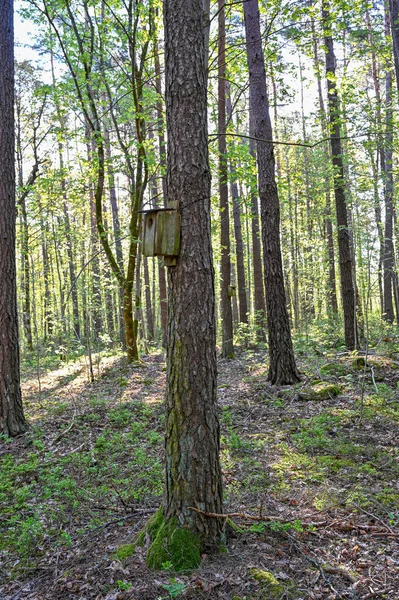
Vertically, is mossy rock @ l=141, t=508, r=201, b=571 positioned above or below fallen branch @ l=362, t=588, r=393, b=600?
above

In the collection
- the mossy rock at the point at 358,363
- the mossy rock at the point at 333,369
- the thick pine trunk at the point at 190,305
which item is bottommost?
the mossy rock at the point at 333,369

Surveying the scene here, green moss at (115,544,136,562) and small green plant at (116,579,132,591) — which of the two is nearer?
small green plant at (116,579,132,591)

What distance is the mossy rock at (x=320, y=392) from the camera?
7.05 metres

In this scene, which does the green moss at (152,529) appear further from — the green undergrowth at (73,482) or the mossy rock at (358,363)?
the mossy rock at (358,363)

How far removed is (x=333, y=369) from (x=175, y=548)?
6058 millimetres

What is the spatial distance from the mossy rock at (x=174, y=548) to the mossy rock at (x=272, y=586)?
16.5 inches

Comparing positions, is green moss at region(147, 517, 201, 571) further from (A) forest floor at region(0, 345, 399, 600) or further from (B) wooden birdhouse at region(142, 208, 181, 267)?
(B) wooden birdhouse at region(142, 208, 181, 267)

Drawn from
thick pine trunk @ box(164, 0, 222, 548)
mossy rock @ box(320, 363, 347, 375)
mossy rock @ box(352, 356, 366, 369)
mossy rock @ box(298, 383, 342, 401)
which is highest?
thick pine trunk @ box(164, 0, 222, 548)

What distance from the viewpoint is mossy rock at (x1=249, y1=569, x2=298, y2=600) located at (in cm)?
270

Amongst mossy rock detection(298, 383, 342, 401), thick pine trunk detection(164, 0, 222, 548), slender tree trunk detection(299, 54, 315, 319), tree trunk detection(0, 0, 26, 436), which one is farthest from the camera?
slender tree trunk detection(299, 54, 315, 319)

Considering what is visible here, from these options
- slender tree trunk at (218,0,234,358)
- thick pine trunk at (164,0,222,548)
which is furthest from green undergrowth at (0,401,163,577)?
slender tree trunk at (218,0,234,358)

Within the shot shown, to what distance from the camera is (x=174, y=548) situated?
9.84ft

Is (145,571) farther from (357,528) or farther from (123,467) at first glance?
(123,467)

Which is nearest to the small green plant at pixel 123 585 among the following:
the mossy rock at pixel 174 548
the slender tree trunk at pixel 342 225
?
the mossy rock at pixel 174 548
